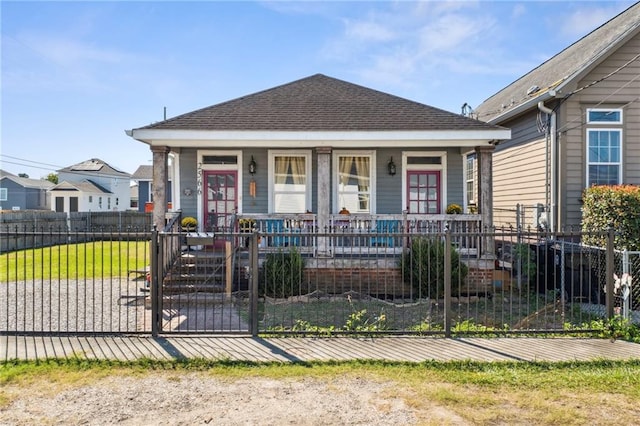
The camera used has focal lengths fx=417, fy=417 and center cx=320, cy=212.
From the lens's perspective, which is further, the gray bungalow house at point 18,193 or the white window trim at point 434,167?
the gray bungalow house at point 18,193

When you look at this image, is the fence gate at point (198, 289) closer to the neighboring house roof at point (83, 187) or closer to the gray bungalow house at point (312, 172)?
the gray bungalow house at point (312, 172)

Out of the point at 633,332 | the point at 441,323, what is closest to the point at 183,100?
the point at 441,323

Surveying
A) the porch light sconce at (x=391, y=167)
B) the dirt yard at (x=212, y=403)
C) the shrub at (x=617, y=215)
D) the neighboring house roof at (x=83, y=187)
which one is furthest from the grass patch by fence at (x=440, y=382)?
the neighboring house roof at (x=83, y=187)

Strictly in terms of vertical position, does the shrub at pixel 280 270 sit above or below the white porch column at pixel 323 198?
below

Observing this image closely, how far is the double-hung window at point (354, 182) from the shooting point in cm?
1120

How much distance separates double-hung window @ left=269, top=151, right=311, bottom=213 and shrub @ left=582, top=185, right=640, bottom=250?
644cm

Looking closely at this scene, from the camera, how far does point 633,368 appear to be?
4.60 meters

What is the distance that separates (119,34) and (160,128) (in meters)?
3.32

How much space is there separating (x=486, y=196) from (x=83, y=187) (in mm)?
37281

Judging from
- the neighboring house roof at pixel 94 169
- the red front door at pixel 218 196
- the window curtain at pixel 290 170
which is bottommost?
the red front door at pixel 218 196

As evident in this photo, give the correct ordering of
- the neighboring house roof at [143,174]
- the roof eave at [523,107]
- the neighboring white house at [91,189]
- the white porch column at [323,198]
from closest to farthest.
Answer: the white porch column at [323,198], the roof eave at [523,107], the neighboring white house at [91,189], the neighboring house roof at [143,174]

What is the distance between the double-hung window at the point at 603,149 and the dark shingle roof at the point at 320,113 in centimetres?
274

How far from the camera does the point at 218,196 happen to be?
11.2 meters

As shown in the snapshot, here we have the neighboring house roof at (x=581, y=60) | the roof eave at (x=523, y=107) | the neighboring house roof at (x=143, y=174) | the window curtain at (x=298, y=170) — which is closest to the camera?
the neighboring house roof at (x=581, y=60)
